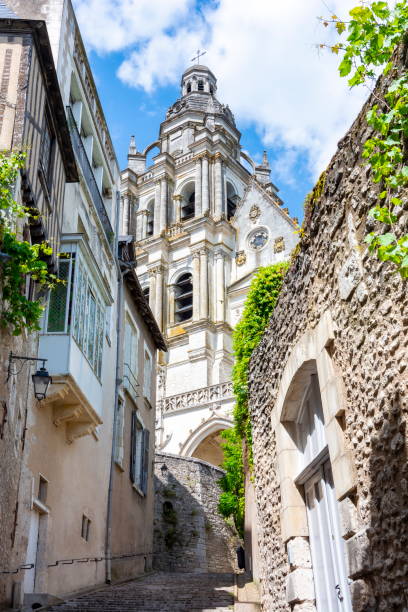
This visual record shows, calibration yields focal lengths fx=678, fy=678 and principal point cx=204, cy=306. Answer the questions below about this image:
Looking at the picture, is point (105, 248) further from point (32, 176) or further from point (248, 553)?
point (248, 553)

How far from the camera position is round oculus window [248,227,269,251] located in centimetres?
3181

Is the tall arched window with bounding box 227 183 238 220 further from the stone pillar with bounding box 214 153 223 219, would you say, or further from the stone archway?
the stone archway

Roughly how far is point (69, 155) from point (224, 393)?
17370mm

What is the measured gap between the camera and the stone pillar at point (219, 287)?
30297 mm

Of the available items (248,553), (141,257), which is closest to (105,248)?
(248,553)

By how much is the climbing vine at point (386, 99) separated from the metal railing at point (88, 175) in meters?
7.29

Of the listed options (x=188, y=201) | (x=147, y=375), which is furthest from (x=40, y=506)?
(x=188, y=201)

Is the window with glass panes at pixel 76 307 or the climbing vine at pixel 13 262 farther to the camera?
the window with glass panes at pixel 76 307

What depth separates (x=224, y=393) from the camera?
1006 inches

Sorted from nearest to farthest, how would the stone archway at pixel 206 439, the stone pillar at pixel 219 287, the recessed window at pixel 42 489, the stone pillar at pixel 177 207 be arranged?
the recessed window at pixel 42 489
the stone archway at pixel 206 439
the stone pillar at pixel 219 287
the stone pillar at pixel 177 207

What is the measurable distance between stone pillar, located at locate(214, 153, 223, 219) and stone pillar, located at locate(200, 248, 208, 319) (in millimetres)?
2397

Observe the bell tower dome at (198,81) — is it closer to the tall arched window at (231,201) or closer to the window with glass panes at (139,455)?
the tall arched window at (231,201)

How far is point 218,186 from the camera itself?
34.4 m

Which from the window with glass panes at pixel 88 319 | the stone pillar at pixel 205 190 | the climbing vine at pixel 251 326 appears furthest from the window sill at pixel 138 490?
the stone pillar at pixel 205 190
